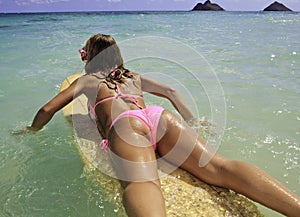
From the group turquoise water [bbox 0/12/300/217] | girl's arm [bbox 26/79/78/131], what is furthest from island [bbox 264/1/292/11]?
girl's arm [bbox 26/79/78/131]

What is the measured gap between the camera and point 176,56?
8.61 metres

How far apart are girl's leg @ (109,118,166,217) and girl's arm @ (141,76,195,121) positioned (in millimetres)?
762

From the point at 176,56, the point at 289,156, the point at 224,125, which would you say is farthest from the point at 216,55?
the point at 289,156

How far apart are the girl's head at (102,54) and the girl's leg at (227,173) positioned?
2.45 feet

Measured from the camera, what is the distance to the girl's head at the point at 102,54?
270 centimetres

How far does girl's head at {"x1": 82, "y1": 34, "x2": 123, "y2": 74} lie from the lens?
8.85 feet

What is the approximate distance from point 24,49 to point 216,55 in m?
6.81

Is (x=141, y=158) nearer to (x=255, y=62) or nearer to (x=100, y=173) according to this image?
Result: (x=100, y=173)

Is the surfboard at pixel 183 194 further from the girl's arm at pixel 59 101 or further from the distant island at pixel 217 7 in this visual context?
the distant island at pixel 217 7

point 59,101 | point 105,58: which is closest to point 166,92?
point 105,58

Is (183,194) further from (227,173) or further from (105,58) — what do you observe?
(105,58)

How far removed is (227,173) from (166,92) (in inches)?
50.2

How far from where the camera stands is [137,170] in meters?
1.96

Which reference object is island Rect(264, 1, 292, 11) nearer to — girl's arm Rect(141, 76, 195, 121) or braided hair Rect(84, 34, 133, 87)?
girl's arm Rect(141, 76, 195, 121)
